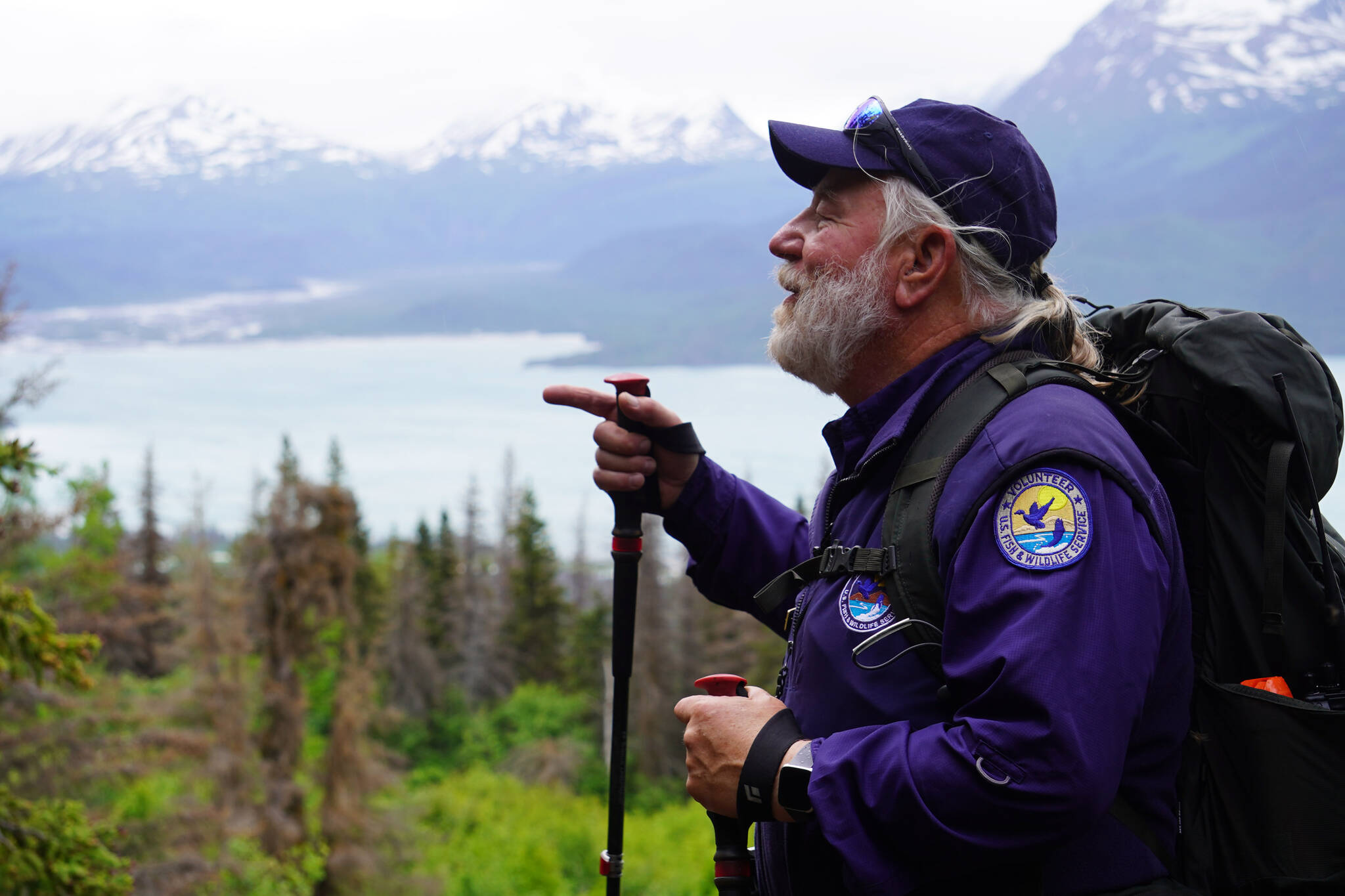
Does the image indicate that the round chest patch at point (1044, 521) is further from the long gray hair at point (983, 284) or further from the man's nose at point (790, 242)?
the man's nose at point (790, 242)

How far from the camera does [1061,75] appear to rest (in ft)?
426

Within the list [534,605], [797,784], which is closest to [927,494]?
[797,784]

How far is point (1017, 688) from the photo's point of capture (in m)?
1.54

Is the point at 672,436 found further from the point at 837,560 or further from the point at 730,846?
the point at 730,846

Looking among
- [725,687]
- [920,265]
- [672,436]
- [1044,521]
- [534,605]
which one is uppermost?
[920,265]

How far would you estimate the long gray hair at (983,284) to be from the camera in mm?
2150

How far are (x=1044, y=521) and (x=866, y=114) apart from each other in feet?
3.49

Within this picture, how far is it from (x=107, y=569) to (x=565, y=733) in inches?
1329

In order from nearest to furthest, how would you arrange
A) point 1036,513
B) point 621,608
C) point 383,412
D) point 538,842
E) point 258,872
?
point 1036,513 → point 621,608 → point 258,872 → point 538,842 → point 383,412

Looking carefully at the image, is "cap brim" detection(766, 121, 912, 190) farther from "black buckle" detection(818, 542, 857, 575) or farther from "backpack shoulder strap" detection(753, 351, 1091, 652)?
"black buckle" detection(818, 542, 857, 575)

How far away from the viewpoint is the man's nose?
2.38 meters

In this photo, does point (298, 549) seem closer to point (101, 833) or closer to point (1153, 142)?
point (101, 833)

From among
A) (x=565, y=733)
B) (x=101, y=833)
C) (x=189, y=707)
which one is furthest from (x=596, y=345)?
(x=101, y=833)

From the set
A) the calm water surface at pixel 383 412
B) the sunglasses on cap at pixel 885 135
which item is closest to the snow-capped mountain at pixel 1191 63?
the calm water surface at pixel 383 412
